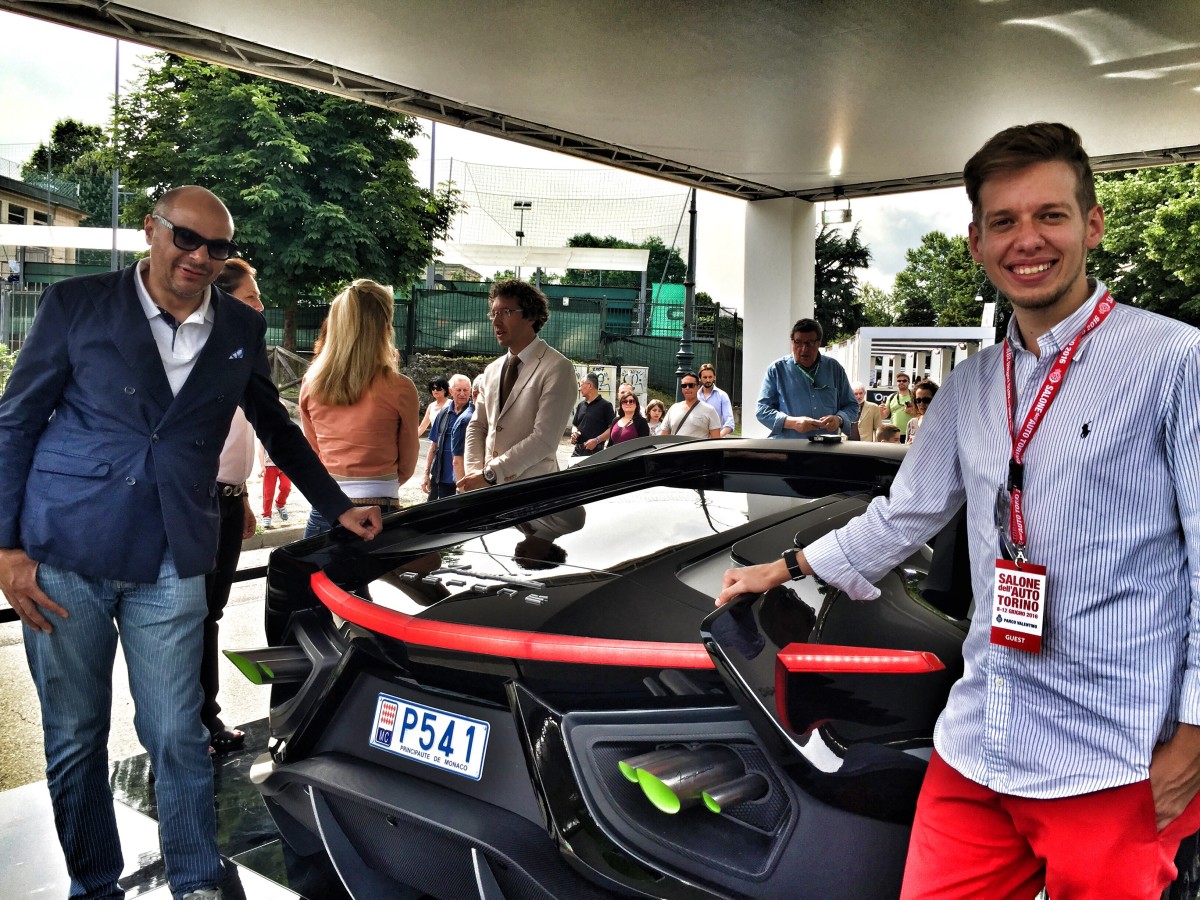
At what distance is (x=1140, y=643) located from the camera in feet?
4.39

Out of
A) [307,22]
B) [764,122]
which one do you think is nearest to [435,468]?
[307,22]

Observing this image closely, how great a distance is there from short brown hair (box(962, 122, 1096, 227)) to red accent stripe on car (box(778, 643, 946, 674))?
0.76 meters

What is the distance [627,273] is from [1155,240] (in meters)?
41.2

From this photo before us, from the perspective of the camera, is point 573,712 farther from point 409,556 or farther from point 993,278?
point 993,278

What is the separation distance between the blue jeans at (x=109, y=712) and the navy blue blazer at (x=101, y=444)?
8 cm

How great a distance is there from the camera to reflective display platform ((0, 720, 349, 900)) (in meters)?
2.59

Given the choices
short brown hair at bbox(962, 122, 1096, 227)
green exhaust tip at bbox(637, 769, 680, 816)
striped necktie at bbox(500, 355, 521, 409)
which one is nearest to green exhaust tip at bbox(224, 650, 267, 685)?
green exhaust tip at bbox(637, 769, 680, 816)

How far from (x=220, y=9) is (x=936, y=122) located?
19.2ft

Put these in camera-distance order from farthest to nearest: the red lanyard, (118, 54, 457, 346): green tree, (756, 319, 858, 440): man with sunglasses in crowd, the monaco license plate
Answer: (118, 54, 457, 346): green tree < (756, 319, 858, 440): man with sunglasses in crowd < the monaco license plate < the red lanyard

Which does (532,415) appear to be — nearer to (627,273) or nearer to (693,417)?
(693,417)

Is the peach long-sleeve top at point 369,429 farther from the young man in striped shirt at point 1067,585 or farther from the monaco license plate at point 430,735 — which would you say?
the young man in striped shirt at point 1067,585

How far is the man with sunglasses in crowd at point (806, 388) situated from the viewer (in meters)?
6.18

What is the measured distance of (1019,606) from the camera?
138 centimetres

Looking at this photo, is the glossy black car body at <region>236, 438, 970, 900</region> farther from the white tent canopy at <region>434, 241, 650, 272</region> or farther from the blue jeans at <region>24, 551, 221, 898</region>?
the white tent canopy at <region>434, 241, 650, 272</region>
